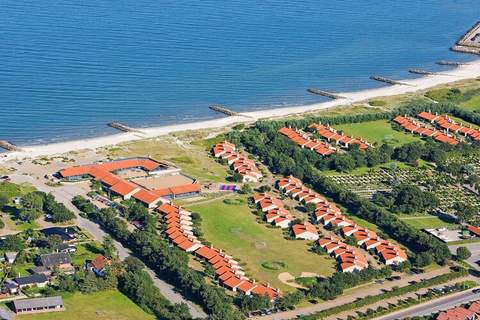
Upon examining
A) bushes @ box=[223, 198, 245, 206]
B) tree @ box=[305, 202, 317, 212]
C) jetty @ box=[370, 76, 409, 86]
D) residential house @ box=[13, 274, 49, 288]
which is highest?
jetty @ box=[370, 76, 409, 86]

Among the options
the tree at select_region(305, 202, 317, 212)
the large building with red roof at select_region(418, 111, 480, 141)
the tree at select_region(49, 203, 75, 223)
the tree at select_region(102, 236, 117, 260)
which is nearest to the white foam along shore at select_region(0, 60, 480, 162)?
the large building with red roof at select_region(418, 111, 480, 141)

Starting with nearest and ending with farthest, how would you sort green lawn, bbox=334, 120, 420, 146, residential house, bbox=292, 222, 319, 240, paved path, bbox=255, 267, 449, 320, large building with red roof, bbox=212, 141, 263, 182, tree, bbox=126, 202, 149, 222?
1. paved path, bbox=255, 267, 449, 320
2. residential house, bbox=292, 222, 319, 240
3. tree, bbox=126, 202, 149, 222
4. large building with red roof, bbox=212, 141, 263, 182
5. green lawn, bbox=334, 120, 420, 146

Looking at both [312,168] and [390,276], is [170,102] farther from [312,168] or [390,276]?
[390,276]

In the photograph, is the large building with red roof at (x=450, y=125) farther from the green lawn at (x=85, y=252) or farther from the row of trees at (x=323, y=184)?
the green lawn at (x=85, y=252)

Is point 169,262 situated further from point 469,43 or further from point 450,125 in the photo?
point 469,43

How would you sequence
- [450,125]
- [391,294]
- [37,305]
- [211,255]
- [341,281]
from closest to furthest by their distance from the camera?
[37,305] < [391,294] < [341,281] < [211,255] < [450,125]

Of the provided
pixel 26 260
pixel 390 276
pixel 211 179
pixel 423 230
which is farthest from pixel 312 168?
pixel 26 260

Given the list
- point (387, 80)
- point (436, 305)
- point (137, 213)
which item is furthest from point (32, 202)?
point (387, 80)

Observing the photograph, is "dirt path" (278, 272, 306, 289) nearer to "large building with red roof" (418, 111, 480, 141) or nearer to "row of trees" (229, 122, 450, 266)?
"row of trees" (229, 122, 450, 266)
